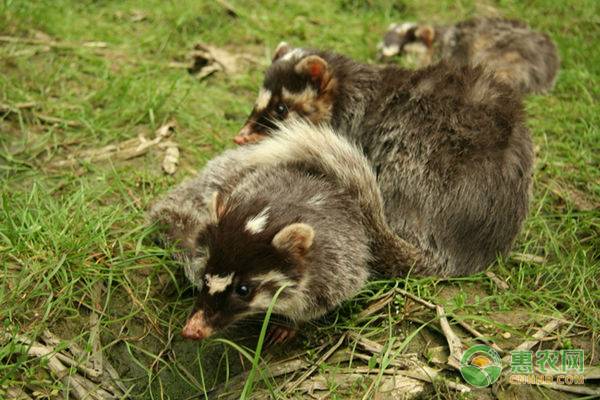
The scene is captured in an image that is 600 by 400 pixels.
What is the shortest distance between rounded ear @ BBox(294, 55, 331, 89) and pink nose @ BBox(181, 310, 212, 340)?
239 centimetres

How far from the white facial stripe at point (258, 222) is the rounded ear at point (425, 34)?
4.75 m

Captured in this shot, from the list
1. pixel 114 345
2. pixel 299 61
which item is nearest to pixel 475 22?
pixel 299 61

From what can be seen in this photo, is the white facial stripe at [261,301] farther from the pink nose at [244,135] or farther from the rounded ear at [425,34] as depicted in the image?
the rounded ear at [425,34]

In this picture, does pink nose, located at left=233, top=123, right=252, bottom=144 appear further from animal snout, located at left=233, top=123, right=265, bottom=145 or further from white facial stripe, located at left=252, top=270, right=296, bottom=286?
white facial stripe, located at left=252, top=270, right=296, bottom=286

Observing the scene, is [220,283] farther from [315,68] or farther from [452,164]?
[315,68]

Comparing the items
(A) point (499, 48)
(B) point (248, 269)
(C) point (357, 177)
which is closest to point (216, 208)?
(B) point (248, 269)

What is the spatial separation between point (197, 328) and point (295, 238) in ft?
2.28

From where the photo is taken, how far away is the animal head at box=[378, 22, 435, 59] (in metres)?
7.20

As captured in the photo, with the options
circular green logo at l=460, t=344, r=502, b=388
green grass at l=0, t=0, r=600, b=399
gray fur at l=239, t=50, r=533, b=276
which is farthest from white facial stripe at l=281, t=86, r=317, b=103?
circular green logo at l=460, t=344, r=502, b=388

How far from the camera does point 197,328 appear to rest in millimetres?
3254

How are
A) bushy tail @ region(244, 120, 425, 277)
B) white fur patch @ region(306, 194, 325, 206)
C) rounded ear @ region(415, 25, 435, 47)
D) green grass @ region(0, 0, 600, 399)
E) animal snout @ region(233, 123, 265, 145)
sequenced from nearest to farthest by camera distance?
green grass @ region(0, 0, 600, 399), white fur patch @ region(306, 194, 325, 206), bushy tail @ region(244, 120, 425, 277), animal snout @ region(233, 123, 265, 145), rounded ear @ region(415, 25, 435, 47)

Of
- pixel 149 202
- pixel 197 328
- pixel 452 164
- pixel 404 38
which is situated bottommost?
pixel 149 202

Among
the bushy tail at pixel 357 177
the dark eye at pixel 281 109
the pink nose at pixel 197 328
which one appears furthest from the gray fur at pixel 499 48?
the pink nose at pixel 197 328

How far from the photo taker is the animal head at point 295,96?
4992 mm
